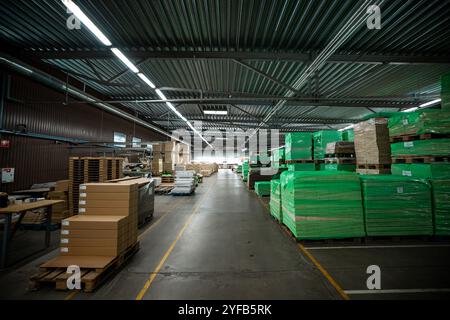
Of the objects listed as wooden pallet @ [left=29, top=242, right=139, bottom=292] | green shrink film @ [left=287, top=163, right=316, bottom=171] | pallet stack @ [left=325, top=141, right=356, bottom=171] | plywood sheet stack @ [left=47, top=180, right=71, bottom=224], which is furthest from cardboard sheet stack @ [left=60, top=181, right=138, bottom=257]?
pallet stack @ [left=325, top=141, right=356, bottom=171]

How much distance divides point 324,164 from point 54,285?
8.64 m

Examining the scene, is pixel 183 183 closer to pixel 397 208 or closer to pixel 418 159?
pixel 397 208

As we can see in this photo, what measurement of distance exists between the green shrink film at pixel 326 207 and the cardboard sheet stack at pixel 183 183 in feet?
23.8

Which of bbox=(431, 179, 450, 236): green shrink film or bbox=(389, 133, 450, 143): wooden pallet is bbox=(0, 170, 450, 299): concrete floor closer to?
bbox=(431, 179, 450, 236): green shrink film

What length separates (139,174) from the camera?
952 centimetres

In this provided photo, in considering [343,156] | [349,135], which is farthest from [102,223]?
[349,135]

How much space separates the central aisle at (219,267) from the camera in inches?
99.3

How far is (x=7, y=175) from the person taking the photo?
634 cm

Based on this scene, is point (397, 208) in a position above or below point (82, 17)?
below

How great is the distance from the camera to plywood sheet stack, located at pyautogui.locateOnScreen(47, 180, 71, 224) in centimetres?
530

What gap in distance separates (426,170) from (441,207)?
0.88 meters

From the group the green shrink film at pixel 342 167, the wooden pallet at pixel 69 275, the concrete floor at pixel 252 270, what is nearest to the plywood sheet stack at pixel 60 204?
the concrete floor at pixel 252 270

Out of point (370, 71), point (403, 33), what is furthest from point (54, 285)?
point (370, 71)
